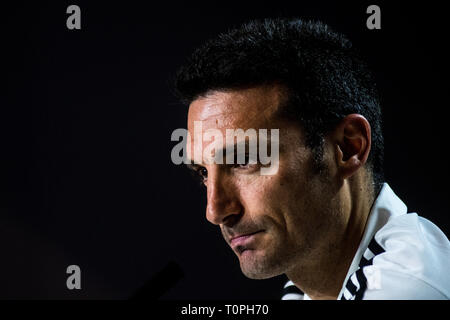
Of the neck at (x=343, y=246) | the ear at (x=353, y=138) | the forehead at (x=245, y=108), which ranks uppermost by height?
the forehead at (x=245, y=108)

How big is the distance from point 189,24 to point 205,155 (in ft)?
2.75

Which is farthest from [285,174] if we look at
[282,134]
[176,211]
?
[176,211]

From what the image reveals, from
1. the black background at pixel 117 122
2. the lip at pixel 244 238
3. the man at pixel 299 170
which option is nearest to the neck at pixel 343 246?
the man at pixel 299 170

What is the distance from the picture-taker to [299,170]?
109 cm

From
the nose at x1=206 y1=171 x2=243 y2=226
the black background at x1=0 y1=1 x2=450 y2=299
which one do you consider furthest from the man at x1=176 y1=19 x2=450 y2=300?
the black background at x1=0 y1=1 x2=450 y2=299

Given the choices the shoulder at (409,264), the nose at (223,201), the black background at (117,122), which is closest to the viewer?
the shoulder at (409,264)

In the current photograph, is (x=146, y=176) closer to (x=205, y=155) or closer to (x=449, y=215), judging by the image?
(x=205, y=155)

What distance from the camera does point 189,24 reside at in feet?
5.84

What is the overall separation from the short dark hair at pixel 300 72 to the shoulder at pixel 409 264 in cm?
21

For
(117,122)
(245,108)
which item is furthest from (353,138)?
(117,122)

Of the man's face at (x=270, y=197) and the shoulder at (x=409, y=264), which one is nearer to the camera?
the shoulder at (x=409, y=264)

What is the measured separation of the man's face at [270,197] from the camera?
1.07m

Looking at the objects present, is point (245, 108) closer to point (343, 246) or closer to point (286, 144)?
point (286, 144)

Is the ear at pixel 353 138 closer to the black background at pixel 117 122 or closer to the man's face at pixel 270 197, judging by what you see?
the man's face at pixel 270 197
